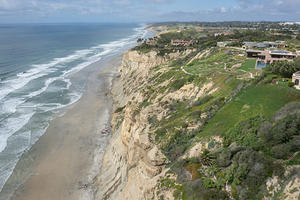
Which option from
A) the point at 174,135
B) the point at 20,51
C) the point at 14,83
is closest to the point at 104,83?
the point at 14,83

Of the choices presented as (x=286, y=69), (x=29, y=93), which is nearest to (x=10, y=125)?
(x=29, y=93)

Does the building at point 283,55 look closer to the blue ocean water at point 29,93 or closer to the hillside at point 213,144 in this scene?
the hillside at point 213,144

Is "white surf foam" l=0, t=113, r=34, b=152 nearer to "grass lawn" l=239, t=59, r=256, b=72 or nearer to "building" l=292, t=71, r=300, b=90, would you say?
"grass lawn" l=239, t=59, r=256, b=72

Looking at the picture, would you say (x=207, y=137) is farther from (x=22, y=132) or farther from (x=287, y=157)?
(x=22, y=132)

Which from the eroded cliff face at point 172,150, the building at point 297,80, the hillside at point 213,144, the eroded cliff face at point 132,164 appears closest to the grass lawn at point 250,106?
the hillside at point 213,144

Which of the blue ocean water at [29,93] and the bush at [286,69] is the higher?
the bush at [286,69]

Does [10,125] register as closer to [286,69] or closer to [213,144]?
[213,144]
